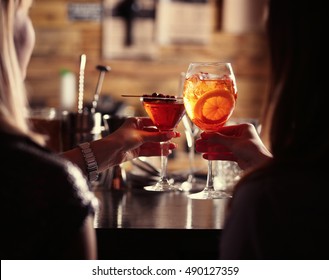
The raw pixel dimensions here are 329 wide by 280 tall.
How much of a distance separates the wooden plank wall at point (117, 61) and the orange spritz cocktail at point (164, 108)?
311cm

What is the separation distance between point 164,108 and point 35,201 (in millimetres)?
779

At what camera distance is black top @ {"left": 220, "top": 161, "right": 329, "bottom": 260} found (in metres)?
0.91

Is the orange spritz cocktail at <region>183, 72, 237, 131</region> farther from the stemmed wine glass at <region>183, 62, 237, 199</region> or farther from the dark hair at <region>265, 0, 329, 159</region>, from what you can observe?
Answer: the dark hair at <region>265, 0, 329, 159</region>

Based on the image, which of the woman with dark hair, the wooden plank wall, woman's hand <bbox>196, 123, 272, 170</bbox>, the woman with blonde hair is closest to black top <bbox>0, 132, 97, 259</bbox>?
the woman with blonde hair

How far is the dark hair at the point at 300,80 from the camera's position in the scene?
925mm

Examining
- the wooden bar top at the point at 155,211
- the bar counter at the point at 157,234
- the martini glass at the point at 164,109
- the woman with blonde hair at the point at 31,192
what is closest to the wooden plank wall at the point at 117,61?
the wooden bar top at the point at 155,211

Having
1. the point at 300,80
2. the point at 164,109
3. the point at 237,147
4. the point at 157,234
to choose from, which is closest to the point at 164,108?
the point at 164,109

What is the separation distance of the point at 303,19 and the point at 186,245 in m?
0.61

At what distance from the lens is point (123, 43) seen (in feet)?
16.2

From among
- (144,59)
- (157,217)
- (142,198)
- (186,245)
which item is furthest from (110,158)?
(144,59)

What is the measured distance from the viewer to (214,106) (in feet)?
5.28

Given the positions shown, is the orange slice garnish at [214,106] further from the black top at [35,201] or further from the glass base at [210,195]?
the black top at [35,201]

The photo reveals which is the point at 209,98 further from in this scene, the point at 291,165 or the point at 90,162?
the point at 291,165
